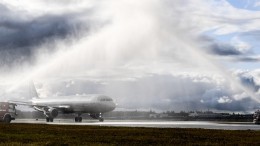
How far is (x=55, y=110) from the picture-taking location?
114m

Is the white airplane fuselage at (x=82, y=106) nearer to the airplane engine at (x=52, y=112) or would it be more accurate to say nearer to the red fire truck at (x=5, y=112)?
the airplane engine at (x=52, y=112)

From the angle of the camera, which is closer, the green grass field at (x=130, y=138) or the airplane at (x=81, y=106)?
the green grass field at (x=130, y=138)

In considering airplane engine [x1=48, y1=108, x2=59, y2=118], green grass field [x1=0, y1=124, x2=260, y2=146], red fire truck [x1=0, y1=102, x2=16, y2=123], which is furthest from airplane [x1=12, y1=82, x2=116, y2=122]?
green grass field [x1=0, y1=124, x2=260, y2=146]

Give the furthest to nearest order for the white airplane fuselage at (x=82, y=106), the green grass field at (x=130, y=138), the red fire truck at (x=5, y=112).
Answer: the white airplane fuselage at (x=82, y=106), the red fire truck at (x=5, y=112), the green grass field at (x=130, y=138)

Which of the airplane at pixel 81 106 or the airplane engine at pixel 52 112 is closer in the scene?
the airplane at pixel 81 106

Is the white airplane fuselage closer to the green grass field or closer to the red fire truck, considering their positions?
the red fire truck

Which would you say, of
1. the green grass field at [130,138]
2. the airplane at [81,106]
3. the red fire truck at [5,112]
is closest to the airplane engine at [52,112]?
the airplane at [81,106]

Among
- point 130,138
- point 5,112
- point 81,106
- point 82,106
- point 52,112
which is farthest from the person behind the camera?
point 52,112

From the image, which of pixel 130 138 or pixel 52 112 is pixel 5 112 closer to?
pixel 52 112

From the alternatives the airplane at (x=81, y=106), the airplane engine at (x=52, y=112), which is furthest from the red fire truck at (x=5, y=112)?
the airplane at (x=81, y=106)

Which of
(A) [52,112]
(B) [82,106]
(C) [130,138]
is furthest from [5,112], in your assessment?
(C) [130,138]

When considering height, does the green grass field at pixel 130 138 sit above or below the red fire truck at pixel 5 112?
below

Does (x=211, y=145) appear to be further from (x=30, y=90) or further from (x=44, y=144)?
(x=30, y=90)

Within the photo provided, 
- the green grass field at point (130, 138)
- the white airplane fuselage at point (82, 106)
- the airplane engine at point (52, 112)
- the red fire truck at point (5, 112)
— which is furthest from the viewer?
the airplane engine at point (52, 112)
